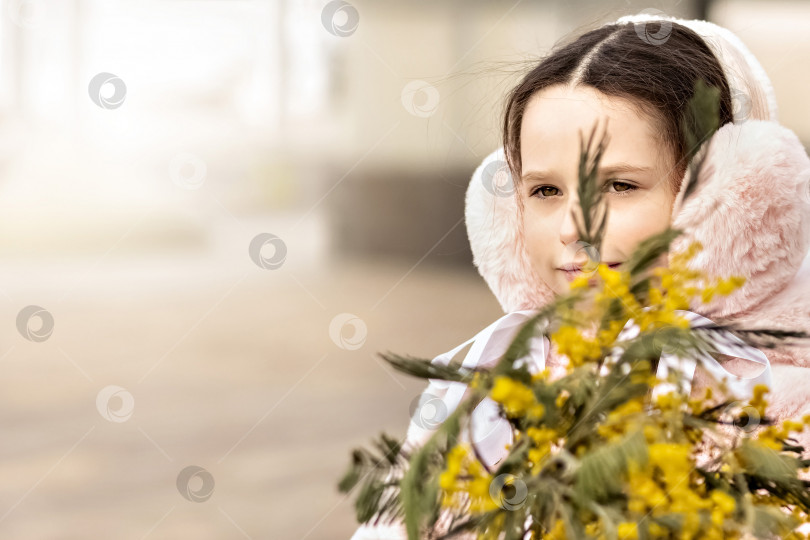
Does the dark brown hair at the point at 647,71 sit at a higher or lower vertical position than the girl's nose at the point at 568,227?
higher

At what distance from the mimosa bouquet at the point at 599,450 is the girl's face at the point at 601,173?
0.32m

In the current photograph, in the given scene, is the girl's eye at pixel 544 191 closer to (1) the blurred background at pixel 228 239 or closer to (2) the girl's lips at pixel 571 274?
(2) the girl's lips at pixel 571 274

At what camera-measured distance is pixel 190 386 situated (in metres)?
3.23

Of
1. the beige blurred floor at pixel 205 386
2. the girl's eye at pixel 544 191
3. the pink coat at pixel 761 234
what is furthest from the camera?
the beige blurred floor at pixel 205 386

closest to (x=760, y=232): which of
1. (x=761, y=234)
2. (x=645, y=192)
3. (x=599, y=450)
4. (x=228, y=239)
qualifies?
(x=761, y=234)

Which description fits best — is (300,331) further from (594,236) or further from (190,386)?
(594,236)

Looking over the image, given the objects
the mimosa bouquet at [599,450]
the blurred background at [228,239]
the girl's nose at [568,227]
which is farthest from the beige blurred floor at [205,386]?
the mimosa bouquet at [599,450]

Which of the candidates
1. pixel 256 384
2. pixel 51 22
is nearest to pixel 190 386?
pixel 256 384

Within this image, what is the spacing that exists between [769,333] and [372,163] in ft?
13.0

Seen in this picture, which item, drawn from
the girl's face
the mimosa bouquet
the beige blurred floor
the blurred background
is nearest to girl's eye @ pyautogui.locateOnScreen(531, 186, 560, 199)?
the girl's face

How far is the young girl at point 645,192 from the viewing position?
2.47 ft

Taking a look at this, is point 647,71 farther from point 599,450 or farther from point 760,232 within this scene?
point 599,450

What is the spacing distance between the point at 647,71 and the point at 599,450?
1.77 ft

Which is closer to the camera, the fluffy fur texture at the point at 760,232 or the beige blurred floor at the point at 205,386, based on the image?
the fluffy fur texture at the point at 760,232
